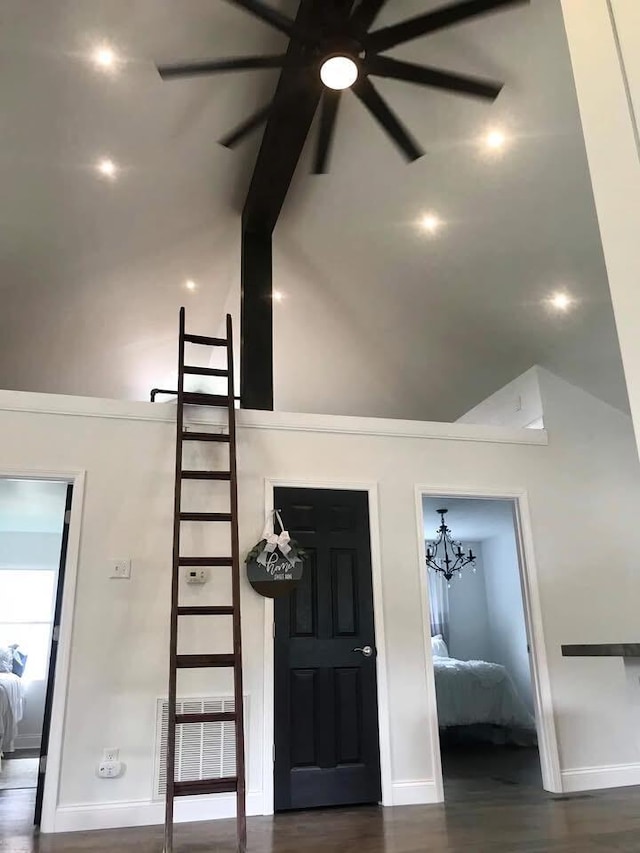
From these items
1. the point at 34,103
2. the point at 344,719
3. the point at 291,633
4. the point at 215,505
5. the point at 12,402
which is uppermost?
the point at 34,103

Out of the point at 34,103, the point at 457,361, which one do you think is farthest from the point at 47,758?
the point at 457,361

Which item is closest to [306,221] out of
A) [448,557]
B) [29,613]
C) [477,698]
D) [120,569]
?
[120,569]

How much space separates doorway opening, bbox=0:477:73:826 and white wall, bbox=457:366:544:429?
384 centimetres

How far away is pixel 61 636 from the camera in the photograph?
12.0ft

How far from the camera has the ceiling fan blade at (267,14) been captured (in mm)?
2703

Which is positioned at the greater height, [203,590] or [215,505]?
[215,505]

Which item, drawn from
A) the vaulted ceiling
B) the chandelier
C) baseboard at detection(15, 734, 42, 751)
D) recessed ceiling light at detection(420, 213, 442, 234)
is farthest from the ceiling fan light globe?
baseboard at detection(15, 734, 42, 751)

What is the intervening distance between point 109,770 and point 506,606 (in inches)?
230

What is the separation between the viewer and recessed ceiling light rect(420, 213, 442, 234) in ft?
14.6

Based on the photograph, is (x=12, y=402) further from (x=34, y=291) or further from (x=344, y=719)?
(x=344, y=719)

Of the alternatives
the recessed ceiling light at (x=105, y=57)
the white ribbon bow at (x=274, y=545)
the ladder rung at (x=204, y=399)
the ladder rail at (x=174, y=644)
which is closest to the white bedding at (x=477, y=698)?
the white ribbon bow at (x=274, y=545)

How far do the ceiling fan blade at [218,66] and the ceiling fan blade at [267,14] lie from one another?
131 millimetres

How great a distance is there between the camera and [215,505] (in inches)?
162

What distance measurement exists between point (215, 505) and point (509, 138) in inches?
113
